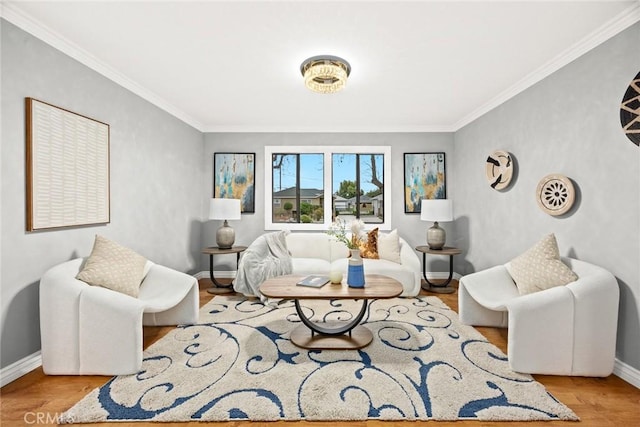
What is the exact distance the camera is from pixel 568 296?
2023 mm

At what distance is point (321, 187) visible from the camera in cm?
503

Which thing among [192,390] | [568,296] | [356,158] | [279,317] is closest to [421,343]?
[568,296]

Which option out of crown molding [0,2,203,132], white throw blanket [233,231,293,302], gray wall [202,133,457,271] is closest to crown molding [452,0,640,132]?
gray wall [202,133,457,271]

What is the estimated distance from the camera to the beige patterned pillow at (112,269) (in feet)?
7.46

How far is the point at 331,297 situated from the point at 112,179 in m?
2.53

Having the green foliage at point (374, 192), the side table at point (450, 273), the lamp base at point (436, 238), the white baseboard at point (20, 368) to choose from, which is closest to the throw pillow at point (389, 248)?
the side table at point (450, 273)

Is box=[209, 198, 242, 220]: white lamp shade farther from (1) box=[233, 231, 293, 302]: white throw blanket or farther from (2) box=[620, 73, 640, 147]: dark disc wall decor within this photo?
(2) box=[620, 73, 640, 147]: dark disc wall decor

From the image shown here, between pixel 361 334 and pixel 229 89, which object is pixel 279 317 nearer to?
pixel 361 334

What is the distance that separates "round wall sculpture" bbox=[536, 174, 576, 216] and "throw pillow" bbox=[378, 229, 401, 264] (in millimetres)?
1805

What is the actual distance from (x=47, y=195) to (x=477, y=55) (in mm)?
3752

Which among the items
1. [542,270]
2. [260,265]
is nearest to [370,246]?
[260,265]

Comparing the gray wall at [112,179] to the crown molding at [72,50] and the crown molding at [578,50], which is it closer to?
the crown molding at [72,50]

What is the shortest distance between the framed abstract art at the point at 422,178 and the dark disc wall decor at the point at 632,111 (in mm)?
2788

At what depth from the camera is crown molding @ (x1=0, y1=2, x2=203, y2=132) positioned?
78.5 inches
